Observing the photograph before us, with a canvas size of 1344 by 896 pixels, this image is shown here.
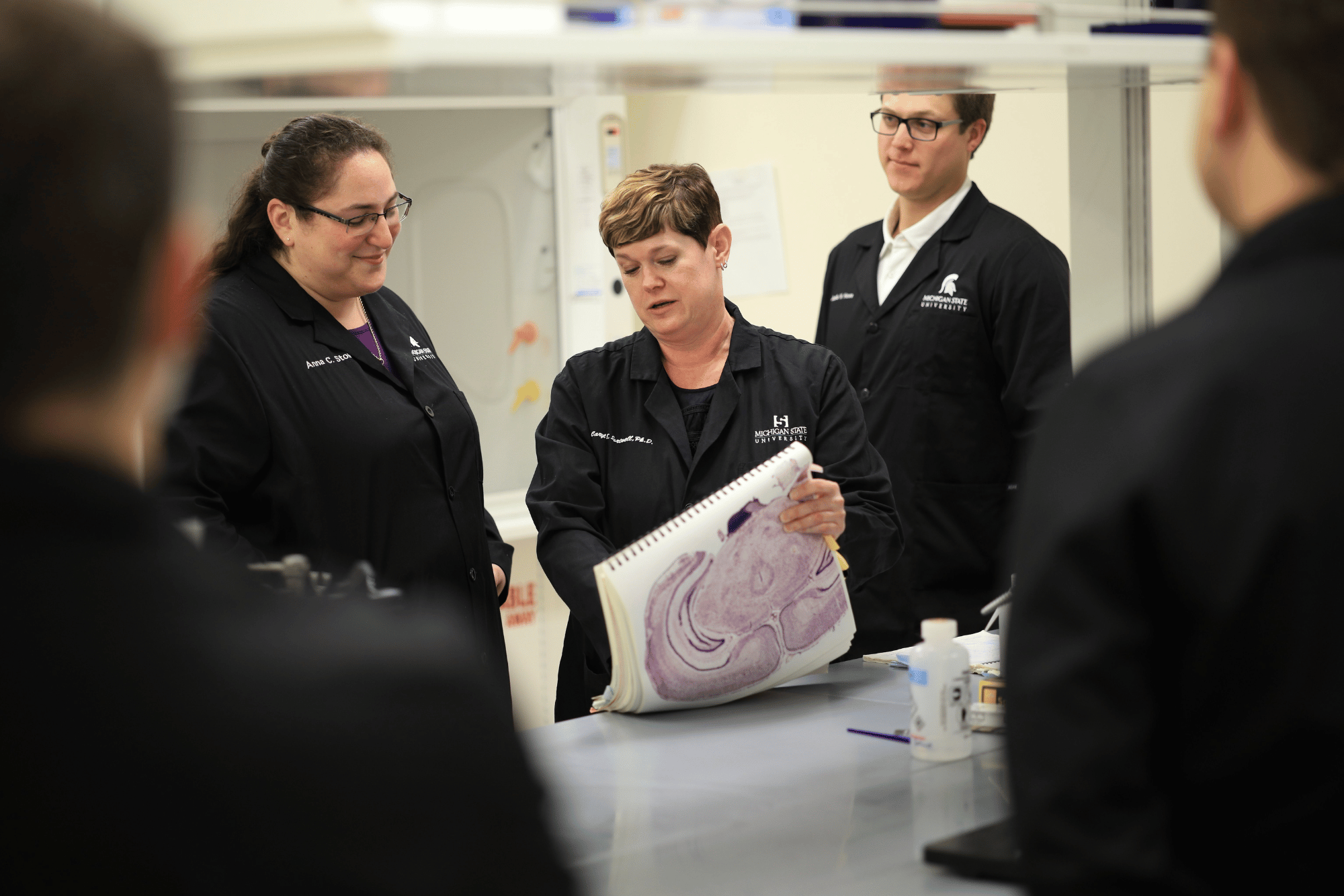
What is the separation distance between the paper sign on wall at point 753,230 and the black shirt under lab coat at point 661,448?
6.84ft

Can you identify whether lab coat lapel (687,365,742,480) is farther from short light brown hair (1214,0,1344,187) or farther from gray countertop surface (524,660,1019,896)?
short light brown hair (1214,0,1344,187)

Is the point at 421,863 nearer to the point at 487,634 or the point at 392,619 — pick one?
the point at 392,619

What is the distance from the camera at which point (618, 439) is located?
233 centimetres

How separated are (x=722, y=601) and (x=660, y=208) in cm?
83

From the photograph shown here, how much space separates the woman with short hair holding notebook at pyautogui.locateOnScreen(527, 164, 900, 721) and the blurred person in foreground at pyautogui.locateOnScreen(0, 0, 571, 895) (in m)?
1.58

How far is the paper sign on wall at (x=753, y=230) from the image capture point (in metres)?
4.46

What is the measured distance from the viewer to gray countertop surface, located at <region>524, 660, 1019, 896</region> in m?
1.33

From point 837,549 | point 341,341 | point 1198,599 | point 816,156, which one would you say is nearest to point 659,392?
point 837,549

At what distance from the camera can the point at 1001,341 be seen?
287 centimetres

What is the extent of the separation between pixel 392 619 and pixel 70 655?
0.16m

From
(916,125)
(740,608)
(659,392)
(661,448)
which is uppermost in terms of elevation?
(916,125)

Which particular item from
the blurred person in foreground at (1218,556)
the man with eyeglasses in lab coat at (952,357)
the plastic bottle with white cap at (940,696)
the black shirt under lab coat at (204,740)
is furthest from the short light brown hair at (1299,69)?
the man with eyeglasses in lab coat at (952,357)

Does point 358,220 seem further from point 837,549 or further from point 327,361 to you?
point 837,549

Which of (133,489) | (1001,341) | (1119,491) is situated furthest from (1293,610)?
(1001,341)
